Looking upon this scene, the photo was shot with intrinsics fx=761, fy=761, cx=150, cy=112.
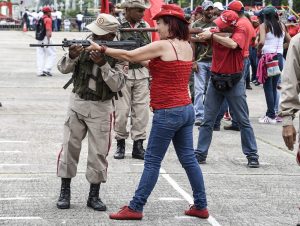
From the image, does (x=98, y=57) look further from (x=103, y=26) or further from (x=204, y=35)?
(x=204, y=35)

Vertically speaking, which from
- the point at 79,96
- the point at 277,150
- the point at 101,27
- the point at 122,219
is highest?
the point at 101,27

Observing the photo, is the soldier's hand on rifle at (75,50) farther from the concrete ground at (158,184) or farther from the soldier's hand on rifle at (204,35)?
the soldier's hand on rifle at (204,35)

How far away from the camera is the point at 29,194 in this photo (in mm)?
7219

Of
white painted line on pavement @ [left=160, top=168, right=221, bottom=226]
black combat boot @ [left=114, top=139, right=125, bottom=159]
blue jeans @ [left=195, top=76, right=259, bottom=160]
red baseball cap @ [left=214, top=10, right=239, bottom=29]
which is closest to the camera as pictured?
white painted line on pavement @ [left=160, top=168, right=221, bottom=226]

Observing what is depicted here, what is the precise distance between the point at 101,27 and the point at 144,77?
2568 mm

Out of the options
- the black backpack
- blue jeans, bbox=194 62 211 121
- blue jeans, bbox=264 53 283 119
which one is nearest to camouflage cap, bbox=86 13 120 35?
blue jeans, bbox=194 62 211 121

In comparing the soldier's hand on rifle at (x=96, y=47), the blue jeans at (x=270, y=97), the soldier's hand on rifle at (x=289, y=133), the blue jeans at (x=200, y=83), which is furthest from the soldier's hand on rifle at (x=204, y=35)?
the blue jeans at (x=270, y=97)

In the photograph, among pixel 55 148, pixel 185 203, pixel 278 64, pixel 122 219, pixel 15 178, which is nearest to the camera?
pixel 122 219

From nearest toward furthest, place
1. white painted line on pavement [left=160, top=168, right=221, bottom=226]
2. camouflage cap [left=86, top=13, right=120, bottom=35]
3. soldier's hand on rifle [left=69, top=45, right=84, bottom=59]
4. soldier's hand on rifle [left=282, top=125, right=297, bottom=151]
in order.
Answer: soldier's hand on rifle [left=282, top=125, right=297, bottom=151] → soldier's hand on rifle [left=69, top=45, right=84, bottom=59] → white painted line on pavement [left=160, top=168, right=221, bottom=226] → camouflage cap [left=86, top=13, right=120, bottom=35]

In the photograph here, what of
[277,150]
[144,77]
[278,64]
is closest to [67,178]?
[144,77]

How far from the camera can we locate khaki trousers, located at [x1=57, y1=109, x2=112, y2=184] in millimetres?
6715

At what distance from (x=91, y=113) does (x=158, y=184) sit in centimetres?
147

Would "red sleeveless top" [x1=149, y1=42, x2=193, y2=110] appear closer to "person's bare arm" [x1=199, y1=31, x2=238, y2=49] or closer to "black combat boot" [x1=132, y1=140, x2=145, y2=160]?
"person's bare arm" [x1=199, y1=31, x2=238, y2=49]

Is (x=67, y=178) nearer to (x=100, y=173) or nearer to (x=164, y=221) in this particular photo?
(x=100, y=173)
